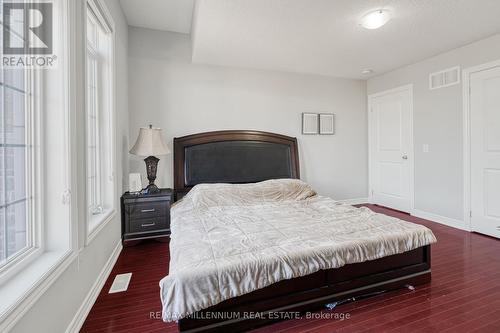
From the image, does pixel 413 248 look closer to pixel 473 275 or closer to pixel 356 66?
pixel 473 275

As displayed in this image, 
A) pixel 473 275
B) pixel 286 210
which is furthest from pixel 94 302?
pixel 473 275

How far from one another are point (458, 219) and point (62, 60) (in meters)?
4.80

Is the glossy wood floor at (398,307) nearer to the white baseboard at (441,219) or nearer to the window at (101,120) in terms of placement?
the window at (101,120)

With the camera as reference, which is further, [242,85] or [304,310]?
[242,85]

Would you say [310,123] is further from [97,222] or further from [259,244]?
[97,222]

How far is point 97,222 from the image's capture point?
83.2 inches

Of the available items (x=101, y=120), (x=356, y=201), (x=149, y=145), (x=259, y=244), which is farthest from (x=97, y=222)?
(x=356, y=201)

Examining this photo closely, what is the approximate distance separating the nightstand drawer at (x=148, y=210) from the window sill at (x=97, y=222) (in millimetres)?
333

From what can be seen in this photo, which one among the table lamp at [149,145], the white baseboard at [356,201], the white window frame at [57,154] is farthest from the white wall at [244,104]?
the white window frame at [57,154]

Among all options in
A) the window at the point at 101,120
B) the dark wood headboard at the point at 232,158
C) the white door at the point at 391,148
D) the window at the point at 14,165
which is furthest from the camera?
the white door at the point at 391,148

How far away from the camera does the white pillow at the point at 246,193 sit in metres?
3.08

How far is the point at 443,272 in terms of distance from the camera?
228 centimetres

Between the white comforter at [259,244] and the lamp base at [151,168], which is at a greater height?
the lamp base at [151,168]

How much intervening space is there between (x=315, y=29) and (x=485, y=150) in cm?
270
